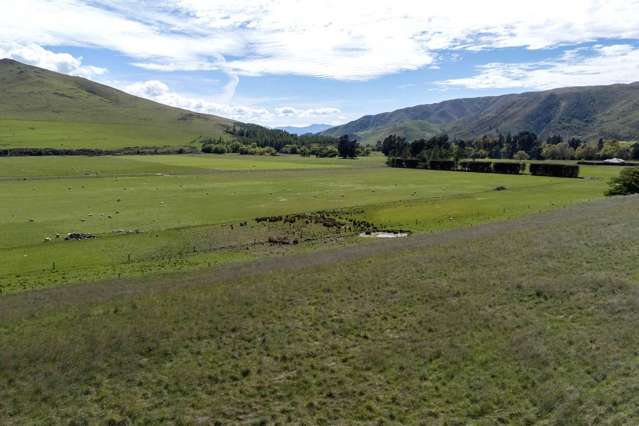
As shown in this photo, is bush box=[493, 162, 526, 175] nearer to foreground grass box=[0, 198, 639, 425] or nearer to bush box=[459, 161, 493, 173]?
bush box=[459, 161, 493, 173]

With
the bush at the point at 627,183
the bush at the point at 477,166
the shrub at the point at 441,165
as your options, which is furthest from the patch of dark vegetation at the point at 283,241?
the shrub at the point at 441,165

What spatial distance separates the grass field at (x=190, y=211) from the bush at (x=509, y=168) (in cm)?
1981

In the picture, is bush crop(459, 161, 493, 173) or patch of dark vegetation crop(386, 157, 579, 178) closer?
patch of dark vegetation crop(386, 157, 579, 178)

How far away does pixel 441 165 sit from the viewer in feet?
550

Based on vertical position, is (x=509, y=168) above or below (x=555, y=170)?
above

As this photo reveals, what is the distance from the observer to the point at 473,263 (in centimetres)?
3241

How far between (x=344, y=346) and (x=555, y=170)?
133809 mm

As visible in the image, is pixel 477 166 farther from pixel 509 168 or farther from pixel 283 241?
pixel 283 241

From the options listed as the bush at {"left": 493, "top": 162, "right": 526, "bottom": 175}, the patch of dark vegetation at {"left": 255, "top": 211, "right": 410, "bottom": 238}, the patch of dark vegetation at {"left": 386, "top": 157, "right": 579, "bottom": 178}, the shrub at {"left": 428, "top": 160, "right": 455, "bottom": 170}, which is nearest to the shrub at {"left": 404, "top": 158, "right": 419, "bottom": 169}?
the patch of dark vegetation at {"left": 386, "top": 157, "right": 579, "bottom": 178}

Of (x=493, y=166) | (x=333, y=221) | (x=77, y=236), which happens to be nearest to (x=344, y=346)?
(x=333, y=221)

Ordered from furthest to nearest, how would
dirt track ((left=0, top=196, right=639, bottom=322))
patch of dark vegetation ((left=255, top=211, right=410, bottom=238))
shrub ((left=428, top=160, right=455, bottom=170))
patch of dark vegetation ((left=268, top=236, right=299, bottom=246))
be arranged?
shrub ((left=428, top=160, right=455, bottom=170)), patch of dark vegetation ((left=255, top=211, right=410, bottom=238)), patch of dark vegetation ((left=268, top=236, right=299, bottom=246)), dirt track ((left=0, top=196, right=639, bottom=322))

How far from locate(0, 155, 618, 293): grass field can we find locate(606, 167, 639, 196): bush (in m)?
3.85

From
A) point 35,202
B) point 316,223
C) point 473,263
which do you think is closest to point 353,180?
point 316,223

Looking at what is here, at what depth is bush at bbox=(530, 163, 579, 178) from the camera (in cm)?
12875
